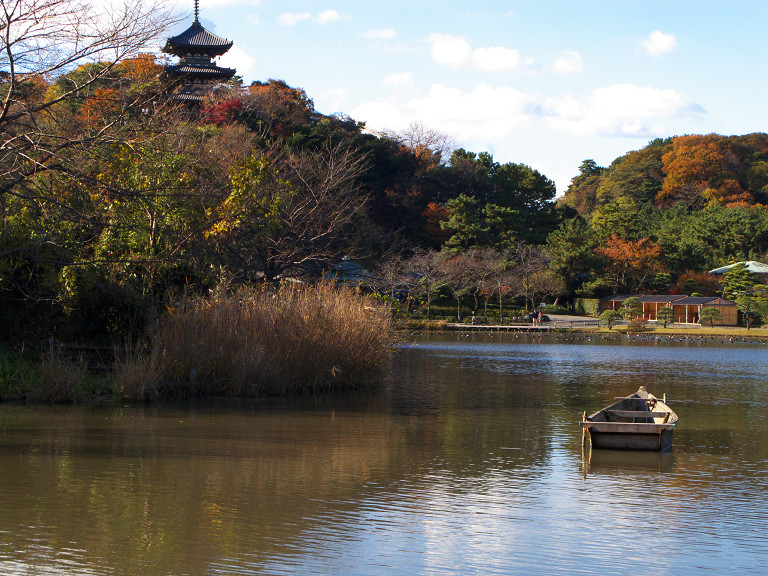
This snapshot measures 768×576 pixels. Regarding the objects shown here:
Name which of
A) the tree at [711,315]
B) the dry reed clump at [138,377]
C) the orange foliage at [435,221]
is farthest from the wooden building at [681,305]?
the dry reed clump at [138,377]

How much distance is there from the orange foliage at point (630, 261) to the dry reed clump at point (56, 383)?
51402 millimetres

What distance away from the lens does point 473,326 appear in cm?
4962

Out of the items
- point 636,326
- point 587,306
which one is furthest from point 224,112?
point 587,306

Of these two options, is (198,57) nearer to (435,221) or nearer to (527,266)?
(435,221)

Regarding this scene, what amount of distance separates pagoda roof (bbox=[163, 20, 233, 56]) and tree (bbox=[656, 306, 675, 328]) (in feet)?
111

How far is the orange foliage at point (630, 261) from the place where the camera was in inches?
2416

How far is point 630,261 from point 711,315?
8.40m

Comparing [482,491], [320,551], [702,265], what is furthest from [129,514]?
[702,265]

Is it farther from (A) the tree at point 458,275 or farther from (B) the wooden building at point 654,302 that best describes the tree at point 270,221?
(B) the wooden building at point 654,302

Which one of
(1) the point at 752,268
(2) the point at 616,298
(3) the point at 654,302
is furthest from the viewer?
(2) the point at 616,298

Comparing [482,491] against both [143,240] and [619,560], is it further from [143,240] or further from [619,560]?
[143,240]

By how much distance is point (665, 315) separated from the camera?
5453 cm

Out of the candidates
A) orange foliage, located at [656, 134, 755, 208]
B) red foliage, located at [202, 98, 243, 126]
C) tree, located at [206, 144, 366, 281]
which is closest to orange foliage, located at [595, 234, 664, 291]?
orange foliage, located at [656, 134, 755, 208]

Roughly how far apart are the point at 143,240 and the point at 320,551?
12016mm
